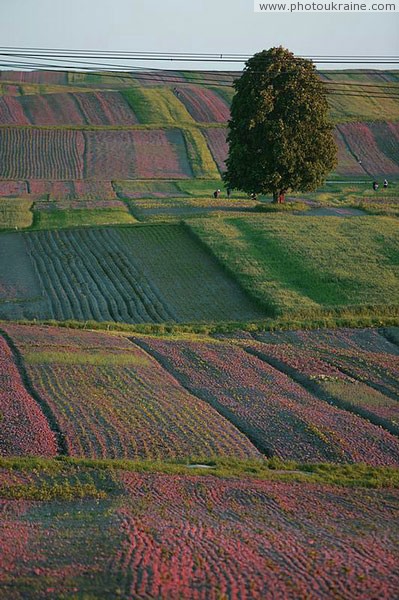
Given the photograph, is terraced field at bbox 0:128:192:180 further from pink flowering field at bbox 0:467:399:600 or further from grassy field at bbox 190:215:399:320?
pink flowering field at bbox 0:467:399:600

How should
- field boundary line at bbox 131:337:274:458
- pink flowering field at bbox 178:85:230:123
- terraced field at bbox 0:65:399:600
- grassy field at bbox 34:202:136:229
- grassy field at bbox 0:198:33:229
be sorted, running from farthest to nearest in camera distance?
pink flowering field at bbox 178:85:230:123 < grassy field at bbox 34:202:136:229 < grassy field at bbox 0:198:33:229 < field boundary line at bbox 131:337:274:458 < terraced field at bbox 0:65:399:600

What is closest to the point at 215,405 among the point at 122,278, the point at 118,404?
the point at 118,404

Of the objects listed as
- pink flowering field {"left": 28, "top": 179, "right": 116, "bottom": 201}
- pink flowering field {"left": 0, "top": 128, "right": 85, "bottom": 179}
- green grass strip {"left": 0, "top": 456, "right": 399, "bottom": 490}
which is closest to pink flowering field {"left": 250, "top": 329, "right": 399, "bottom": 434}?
green grass strip {"left": 0, "top": 456, "right": 399, "bottom": 490}

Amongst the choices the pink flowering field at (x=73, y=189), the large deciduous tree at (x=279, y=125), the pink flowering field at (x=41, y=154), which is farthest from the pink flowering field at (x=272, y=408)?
the pink flowering field at (x=41, y=154)

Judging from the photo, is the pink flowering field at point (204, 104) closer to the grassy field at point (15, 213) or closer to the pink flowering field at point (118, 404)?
the grassy field at point (15, 213)

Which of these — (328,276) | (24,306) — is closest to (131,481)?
(24,306)
